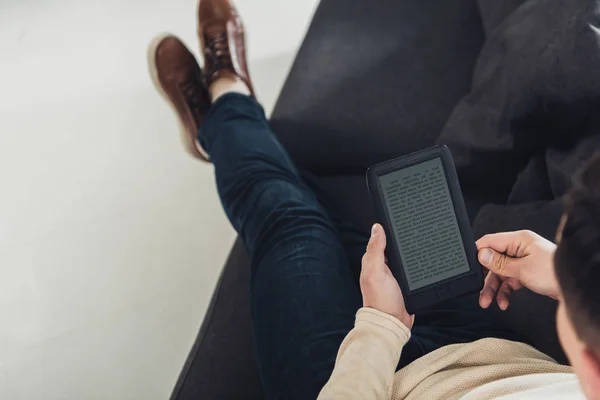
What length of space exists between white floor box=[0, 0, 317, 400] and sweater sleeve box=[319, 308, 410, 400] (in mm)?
658

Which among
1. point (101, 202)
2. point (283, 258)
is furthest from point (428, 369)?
point (101, 202)

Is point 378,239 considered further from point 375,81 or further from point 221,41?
point 221,41

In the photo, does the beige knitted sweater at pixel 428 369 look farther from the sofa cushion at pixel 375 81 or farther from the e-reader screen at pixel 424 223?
the sofa cushion at pixel 375 81

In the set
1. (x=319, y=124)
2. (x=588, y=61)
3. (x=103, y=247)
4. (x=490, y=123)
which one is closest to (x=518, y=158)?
(x=490, y=123)

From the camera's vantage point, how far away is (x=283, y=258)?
90cm

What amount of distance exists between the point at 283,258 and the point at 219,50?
1.99ft

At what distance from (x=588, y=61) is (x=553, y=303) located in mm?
320

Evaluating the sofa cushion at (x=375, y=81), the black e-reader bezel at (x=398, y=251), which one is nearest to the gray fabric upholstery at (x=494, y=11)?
the sofa cushion at (x=375, y=81)

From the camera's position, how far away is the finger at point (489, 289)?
792mm

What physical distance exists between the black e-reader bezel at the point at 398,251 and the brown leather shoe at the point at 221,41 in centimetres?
63

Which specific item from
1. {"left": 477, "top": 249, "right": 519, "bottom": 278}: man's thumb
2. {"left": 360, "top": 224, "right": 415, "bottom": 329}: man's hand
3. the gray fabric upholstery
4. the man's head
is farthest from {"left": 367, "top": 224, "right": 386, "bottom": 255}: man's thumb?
the gray fabric upholstery

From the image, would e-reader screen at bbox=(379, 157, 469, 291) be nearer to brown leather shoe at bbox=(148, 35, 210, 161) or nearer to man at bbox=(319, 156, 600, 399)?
man at bbox=(319, 156, 600, 399)

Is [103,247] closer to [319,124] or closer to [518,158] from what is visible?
[319,124]

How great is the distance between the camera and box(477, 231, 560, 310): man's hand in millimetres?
713
